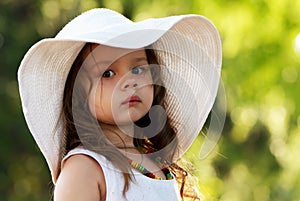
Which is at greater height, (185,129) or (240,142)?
(185,129)

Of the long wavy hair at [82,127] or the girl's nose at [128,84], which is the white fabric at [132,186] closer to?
the long wavy hair at [82,127]

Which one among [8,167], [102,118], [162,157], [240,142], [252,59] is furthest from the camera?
[8,167]

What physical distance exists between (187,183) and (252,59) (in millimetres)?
2288

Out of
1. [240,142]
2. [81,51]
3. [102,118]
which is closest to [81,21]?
[81,51]

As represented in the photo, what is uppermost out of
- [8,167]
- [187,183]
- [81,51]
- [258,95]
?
[81,51]

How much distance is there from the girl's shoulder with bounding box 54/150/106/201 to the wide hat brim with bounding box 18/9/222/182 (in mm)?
81

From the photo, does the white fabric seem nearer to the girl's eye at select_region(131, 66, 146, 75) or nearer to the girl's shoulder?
the girl's shoulder

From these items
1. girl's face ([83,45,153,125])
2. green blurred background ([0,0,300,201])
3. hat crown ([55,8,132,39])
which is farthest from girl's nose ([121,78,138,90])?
green blurred background ([0,0,300,201])

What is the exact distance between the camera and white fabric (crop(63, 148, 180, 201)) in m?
1.95

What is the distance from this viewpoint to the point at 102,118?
6.59 feet

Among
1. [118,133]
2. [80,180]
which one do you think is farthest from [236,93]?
[80,180]

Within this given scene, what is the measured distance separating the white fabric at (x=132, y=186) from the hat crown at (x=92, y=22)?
226 mm

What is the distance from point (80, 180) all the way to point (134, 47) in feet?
0.88

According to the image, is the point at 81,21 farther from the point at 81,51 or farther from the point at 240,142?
the point at 240,142
